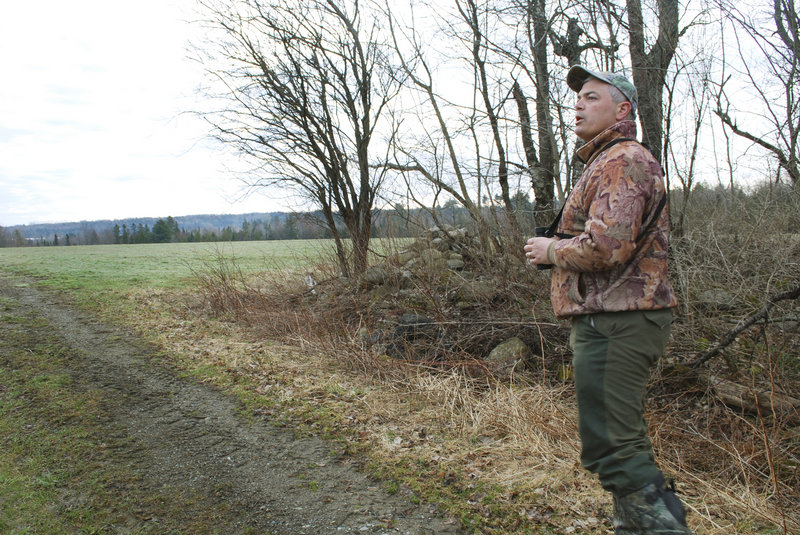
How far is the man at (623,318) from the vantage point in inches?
81.9

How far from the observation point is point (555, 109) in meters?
7.70

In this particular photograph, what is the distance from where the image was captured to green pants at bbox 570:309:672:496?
6.95 feet

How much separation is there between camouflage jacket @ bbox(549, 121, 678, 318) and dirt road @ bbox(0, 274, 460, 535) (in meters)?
1.86

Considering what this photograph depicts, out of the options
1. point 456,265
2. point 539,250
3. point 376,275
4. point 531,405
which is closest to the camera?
A: point 539,250

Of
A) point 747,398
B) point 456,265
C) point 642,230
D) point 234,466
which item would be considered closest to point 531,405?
point 747,398

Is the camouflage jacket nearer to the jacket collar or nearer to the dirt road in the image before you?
the jacket collar

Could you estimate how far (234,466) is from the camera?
13.1 feet

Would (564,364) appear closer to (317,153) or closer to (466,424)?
(466,424)

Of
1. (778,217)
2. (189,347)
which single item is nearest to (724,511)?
(778,217)

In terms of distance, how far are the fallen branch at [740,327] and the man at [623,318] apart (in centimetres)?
223

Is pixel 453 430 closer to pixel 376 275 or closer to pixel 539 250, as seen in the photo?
pixel 539 250

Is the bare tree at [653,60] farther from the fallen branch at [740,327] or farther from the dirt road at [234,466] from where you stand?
the dirt road at [234,466]

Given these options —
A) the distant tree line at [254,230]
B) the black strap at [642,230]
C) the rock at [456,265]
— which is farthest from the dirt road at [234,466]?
the distant tree line at [254,230]

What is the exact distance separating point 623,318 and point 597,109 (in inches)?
Answer: 37.7
